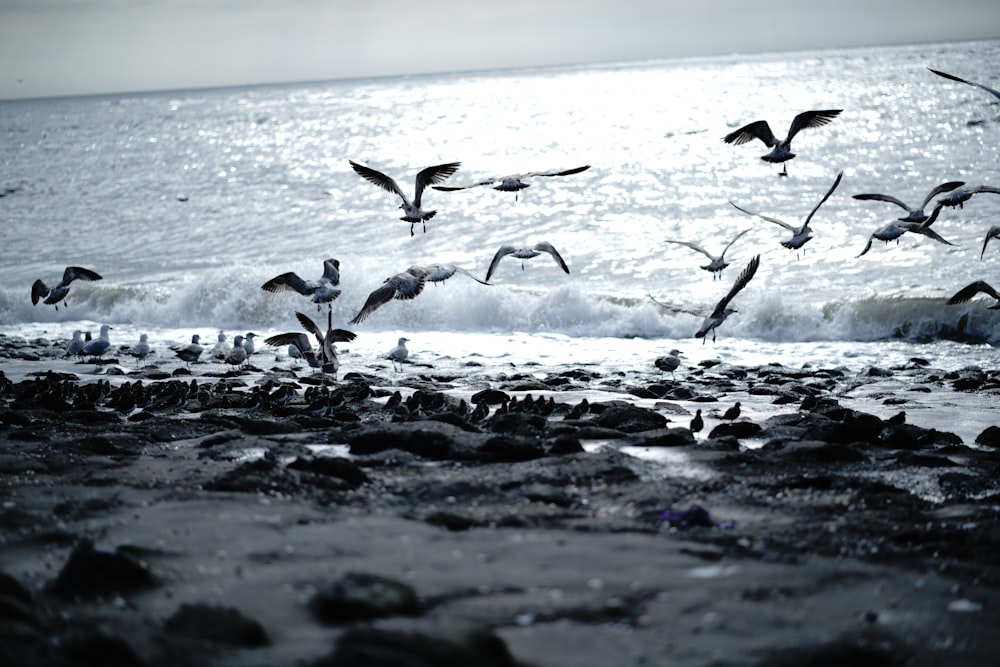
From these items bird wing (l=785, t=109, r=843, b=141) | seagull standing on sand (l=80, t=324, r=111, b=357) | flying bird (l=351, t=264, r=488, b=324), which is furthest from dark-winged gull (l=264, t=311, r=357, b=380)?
bird wing (l=785, t=109, r=843, b=141)

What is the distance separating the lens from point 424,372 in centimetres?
1403

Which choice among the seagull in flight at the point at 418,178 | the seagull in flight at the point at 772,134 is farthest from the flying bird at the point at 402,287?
the seagull in flight at the point at 772,134

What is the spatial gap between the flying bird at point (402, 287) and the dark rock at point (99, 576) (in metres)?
7.54

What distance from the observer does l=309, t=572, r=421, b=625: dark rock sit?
13.2 feet

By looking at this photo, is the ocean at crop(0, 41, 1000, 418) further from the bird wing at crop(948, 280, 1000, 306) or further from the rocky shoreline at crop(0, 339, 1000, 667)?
the rocky shoreline at crop(0, 339, 1000, 667)

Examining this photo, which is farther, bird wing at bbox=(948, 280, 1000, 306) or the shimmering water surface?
the shimmering water surface

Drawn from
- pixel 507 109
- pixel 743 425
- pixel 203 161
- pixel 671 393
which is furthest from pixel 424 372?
pixel 507 109

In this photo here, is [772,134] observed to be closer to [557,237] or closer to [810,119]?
[810,119]

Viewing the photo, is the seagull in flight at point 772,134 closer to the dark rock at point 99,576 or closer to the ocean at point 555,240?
the ocean at point 555,240

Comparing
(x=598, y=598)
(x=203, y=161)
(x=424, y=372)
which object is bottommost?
(x=424, y=372)

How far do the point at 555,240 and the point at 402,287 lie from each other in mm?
14261

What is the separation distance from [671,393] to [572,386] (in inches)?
59.6

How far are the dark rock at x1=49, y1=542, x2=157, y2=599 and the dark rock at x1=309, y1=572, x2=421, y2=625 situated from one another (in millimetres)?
791

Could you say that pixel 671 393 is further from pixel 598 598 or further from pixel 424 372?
pixel 598 598
